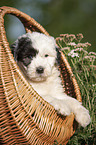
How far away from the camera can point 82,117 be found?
2182 mm

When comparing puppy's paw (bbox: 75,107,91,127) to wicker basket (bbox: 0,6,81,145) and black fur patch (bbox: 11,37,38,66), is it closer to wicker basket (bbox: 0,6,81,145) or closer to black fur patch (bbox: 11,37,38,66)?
wicker basket (bbox: 0,6,81,145)

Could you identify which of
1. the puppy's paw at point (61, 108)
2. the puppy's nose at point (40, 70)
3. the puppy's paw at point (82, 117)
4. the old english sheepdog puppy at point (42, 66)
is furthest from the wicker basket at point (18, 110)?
the puppy's nose at point (40, 70)

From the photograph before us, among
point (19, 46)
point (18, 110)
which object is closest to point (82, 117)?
point (18, 110)

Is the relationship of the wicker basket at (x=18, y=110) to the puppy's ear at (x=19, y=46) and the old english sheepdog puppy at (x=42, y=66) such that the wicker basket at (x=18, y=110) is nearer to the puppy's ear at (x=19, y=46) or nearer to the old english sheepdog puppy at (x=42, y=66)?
the old english sheepdog puppy at (x=42, y=66)

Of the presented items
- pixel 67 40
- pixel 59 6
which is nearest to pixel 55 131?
pixel 67 40

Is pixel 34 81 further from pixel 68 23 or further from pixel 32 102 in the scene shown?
pixel 68 23

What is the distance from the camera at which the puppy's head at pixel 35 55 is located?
7.57 ft

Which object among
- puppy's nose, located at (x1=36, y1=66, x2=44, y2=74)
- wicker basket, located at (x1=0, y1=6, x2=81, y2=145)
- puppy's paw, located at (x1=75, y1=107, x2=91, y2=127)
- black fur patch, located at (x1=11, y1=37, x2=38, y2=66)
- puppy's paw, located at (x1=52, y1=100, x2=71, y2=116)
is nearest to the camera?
wicker basket, located at (x1=0, y1=6, x2=81, y2=145)

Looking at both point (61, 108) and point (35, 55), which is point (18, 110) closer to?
point (61, 108)

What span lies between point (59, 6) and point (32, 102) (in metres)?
6.61

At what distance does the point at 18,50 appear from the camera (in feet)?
7.94

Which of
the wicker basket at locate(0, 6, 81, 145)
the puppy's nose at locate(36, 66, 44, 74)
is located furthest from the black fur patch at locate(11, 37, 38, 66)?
the wicker basket at locate(0, 6, 81, 145)

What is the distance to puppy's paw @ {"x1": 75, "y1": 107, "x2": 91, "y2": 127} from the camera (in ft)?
7.02

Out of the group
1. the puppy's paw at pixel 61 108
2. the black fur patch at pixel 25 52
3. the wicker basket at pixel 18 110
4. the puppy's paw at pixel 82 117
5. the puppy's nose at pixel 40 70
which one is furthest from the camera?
the black fur patch at pixel 25 52
